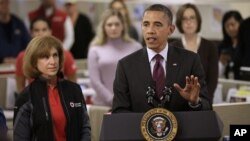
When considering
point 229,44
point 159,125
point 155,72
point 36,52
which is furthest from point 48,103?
point 229,44

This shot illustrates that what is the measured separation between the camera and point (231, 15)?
880cm

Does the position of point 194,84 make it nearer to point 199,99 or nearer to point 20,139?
point 199,99

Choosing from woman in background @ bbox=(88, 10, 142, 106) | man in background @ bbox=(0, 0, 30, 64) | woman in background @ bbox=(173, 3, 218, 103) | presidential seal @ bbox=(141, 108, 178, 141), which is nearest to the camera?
presidential seal @ bbox=(141, 108, 178, 141)

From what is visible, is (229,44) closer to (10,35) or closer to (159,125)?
(10,35)

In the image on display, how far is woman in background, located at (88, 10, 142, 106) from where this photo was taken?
6413 millimetres

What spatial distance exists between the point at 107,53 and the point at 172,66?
274cm

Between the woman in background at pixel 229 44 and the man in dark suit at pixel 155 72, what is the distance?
4.22 meters

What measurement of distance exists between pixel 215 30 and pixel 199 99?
7.26 m

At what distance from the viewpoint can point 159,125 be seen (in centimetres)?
338

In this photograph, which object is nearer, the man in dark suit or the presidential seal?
the presidential seal

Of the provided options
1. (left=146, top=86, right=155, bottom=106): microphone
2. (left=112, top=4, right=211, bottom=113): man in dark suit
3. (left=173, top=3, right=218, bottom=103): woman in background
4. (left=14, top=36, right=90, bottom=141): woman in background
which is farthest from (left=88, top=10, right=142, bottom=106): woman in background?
(left=146, top=86, right=155, bottom=106): microphone

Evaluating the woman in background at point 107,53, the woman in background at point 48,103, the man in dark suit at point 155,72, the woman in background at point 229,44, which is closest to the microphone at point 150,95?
the man in dark suit at point 155,72

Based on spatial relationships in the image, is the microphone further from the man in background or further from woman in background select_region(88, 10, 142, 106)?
the man in background

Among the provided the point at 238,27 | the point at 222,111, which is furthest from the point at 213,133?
the point at 238,27
